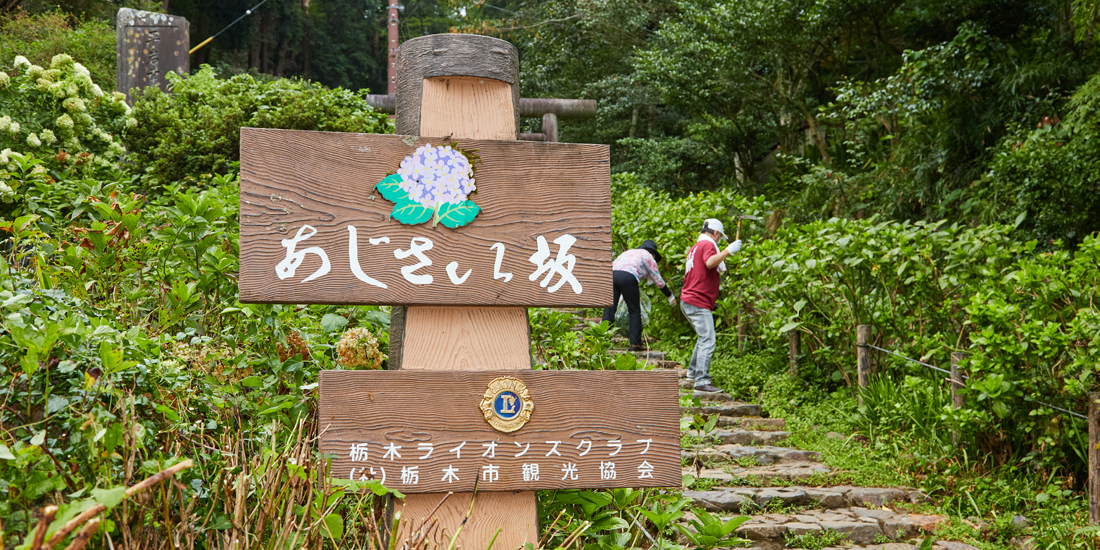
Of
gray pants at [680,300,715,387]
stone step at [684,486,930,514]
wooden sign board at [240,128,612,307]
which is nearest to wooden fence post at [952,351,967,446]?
stone step at [684,486,930,514]

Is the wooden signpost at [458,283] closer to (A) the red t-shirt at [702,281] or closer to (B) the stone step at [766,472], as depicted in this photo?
(B) the stone step at [766,472]

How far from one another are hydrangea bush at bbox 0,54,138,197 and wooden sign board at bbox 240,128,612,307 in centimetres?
344

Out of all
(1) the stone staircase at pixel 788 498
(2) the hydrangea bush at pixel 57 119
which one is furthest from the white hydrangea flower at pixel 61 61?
(1) the stone staircase at pixel 788 498

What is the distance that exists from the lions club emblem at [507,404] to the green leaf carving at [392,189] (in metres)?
0.58

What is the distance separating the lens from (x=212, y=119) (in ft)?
19.6

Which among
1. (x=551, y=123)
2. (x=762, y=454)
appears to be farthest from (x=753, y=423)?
(x=551, y=123)

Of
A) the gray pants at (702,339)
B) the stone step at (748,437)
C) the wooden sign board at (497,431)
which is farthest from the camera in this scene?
the gray pants at (702,339)

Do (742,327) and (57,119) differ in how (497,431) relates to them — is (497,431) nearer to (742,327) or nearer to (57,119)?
(57,119)

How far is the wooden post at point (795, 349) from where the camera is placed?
260 inches

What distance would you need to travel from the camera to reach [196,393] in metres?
2.46

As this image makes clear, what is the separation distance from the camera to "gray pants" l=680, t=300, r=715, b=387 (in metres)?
6.38

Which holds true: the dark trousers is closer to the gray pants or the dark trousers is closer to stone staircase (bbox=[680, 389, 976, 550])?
the gray pants

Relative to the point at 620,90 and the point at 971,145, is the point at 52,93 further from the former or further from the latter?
the point at 620,90

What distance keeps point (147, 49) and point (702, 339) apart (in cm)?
547
